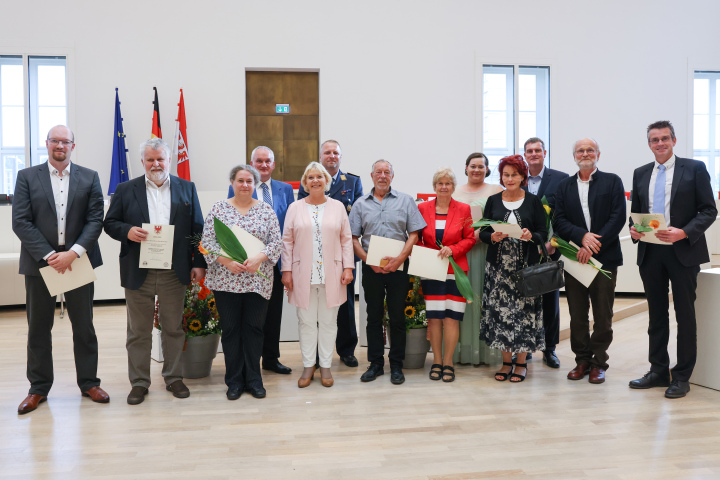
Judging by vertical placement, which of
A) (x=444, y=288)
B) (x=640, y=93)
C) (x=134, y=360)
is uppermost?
(x=640, y=93)

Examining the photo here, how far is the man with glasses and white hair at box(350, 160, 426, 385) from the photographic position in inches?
156

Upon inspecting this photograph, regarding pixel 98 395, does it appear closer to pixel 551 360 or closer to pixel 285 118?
pixel 551 360

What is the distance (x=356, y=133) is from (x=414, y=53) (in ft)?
4.36

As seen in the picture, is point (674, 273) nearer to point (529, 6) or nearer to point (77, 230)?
point (77, 230)

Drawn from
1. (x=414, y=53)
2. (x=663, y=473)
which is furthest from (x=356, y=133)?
(x=663, y=473)

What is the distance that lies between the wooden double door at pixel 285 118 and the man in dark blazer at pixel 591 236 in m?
4.54

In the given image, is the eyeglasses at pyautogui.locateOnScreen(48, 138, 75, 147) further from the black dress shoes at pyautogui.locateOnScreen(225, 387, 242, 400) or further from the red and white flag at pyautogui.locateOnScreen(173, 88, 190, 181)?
the red and white flag at pyautogui.locateOnScreen(173, 88, 190, 181)

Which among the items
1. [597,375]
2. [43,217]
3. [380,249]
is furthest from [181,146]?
[597,375]

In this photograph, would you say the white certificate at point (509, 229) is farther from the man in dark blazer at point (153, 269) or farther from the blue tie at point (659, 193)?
the man in dark blazer at point (153, 269)

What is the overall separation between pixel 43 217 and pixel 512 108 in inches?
265

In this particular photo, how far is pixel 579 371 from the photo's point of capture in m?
4.04

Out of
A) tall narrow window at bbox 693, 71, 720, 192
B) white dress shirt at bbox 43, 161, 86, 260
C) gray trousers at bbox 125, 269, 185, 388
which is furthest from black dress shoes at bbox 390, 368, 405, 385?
tall narrow window at bbox 693, 71, 720, 192

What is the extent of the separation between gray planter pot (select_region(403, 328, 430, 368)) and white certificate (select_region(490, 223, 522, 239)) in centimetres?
103

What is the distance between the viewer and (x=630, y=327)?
224 inches
